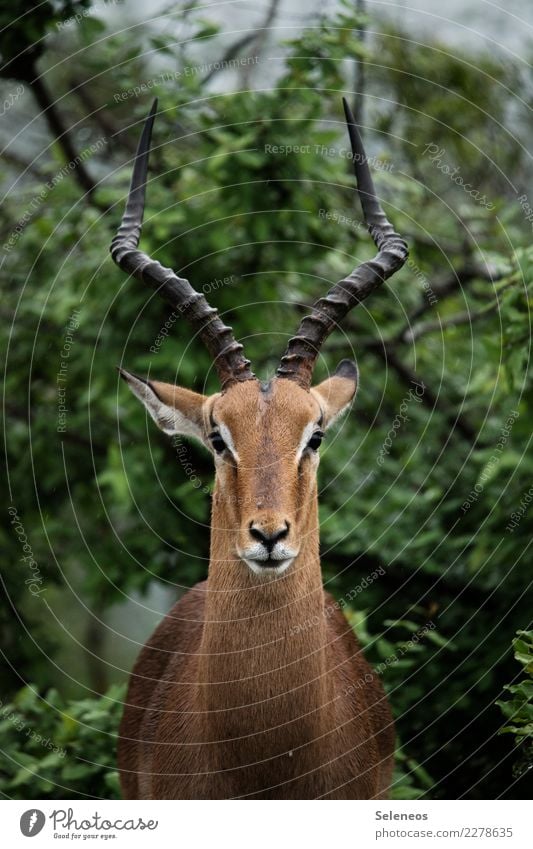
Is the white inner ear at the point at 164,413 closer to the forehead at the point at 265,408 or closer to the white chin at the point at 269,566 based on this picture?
the forehead at the point at 265,408

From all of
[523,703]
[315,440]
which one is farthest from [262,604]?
[523,703]

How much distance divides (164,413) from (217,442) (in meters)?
0.53

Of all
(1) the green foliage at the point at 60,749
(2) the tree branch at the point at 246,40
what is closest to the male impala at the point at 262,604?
(1) the green foliage at the point at 60,749

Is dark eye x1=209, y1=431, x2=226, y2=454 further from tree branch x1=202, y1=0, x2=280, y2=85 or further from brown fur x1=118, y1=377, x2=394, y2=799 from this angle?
tree branch x1=202, y1=0, x2=280, y2=85

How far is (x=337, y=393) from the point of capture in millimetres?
→ 7137

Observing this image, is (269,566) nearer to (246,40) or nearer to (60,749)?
(60,749)

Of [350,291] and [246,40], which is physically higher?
[246,40]

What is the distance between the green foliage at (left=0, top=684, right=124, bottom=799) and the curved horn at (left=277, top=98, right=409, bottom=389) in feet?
10.8

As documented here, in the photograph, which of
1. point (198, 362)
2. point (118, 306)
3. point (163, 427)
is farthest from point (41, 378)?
point (163, 427)

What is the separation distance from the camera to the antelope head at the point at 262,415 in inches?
234

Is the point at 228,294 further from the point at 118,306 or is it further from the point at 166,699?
the point at 166,699

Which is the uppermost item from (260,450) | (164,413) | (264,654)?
(164,413)

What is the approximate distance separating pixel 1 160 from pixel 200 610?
8.33 m

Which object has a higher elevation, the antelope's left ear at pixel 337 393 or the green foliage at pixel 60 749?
the antelope's left ear at pixel 337 393
